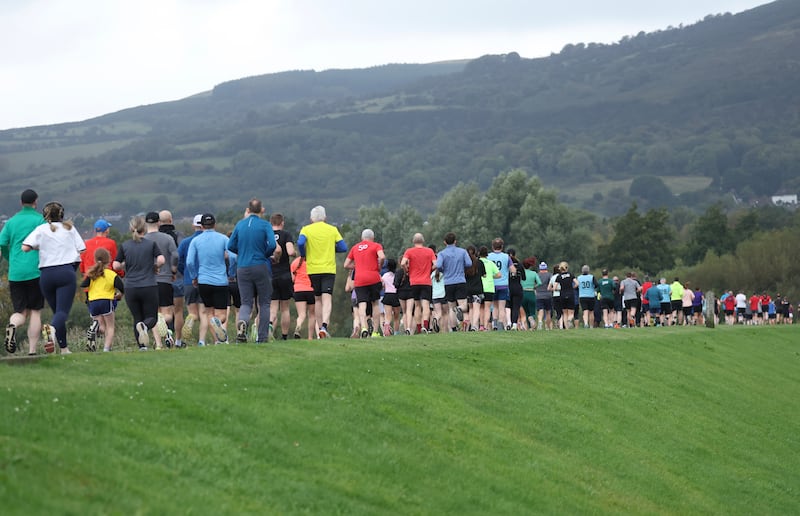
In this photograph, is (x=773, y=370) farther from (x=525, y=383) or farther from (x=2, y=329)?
(x=2, y=329)

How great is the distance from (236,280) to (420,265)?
15.5 feet

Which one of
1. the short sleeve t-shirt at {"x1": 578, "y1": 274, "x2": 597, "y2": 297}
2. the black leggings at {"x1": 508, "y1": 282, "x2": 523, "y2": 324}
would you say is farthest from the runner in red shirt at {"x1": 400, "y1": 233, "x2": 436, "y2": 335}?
the short sleeve t-shirt at {"x1": 578, "y1": 274, "x2": 597, "y2": 297}

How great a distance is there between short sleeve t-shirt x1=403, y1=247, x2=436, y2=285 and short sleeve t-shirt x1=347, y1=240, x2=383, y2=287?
1.92 metres

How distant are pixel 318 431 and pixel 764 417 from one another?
15.1 meters

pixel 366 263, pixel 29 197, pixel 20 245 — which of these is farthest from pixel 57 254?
pixel 366 263

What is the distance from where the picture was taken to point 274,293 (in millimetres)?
22547

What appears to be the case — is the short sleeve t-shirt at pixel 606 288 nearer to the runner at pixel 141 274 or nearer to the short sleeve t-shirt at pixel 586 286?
the short sleeve t-shirt at pixel 586 286

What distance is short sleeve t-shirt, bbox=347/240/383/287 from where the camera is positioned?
24.6 metres

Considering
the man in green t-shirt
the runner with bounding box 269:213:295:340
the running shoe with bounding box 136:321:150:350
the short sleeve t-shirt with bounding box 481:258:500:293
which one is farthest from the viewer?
the short sleeve t-shirt with bounding box 481:258:500:293

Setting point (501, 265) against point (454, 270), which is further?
point (501, 265)

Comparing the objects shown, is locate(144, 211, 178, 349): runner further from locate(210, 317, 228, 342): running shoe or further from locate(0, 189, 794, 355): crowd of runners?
locate(210, 317, 228, 342): running shoe

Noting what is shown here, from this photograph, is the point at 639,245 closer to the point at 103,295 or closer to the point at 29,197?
the point at 103,295

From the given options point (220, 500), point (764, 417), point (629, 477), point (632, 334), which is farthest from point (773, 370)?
point (220, 500)

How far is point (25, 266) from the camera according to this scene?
58.4 feet
